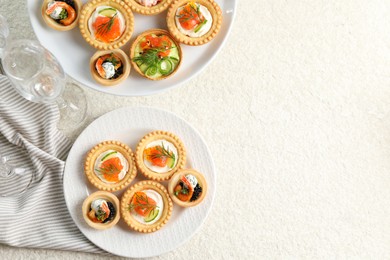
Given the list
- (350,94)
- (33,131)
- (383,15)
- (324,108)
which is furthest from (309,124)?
(33,131)

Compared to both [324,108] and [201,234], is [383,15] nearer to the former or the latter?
[324,108]

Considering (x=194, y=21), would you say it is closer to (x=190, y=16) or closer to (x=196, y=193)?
(x=190, y=16)

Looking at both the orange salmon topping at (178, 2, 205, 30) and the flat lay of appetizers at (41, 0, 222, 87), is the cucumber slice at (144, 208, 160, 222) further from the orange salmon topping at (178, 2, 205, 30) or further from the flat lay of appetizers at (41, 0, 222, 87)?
the orange salmon topping at (178, 2, 205, 30)

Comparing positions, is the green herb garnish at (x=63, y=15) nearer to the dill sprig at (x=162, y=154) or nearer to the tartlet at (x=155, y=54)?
the tartlet at (x=155, y=54)

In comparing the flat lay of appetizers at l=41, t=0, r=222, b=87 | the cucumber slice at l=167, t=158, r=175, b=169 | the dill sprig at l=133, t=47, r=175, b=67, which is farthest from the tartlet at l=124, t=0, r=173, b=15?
the cucumber slice at l=167, t=158, r=175, b=169

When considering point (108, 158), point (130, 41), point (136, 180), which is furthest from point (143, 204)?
point (130, 41)
